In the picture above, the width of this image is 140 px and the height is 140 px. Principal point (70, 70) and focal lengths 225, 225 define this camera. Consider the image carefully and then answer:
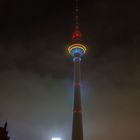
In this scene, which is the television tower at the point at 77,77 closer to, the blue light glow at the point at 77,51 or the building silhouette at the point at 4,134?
the blue light glow at the point at 77,51

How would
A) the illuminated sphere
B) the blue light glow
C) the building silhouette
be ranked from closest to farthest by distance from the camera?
1. the building silhouette
2. the blue light glow
3. the illuminated sphere

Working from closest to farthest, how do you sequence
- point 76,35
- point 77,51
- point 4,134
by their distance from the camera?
point 4,134
point 77,51
point 76,35

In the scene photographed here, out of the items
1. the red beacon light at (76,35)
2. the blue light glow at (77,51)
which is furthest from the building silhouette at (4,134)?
the red beacon light at (76,35)

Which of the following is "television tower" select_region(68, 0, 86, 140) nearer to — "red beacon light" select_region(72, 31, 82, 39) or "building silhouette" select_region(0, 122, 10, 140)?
"red beacon light" select_region(72, 31, 82, 39)

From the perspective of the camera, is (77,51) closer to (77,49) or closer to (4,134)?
(77,49)

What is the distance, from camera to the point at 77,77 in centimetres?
10388

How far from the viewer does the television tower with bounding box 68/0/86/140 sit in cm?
9168

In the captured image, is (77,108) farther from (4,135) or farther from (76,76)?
(4,135)

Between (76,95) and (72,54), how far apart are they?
27.0 metres

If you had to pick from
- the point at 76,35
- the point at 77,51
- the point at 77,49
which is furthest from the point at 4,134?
the point at 76,35

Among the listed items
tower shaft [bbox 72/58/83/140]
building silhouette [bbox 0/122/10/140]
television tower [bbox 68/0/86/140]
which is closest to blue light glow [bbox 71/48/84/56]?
television tower [bbox 68/0/86/140]

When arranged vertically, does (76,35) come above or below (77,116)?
above

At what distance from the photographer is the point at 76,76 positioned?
104125mm

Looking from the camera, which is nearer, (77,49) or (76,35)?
(77,49)
